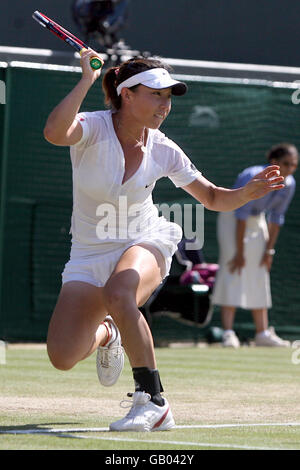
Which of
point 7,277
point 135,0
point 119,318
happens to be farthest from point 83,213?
point 135,0

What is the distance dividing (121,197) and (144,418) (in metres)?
1.21

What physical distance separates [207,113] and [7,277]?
3202mm

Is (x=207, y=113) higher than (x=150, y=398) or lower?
higher

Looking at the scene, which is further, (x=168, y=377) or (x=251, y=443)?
(x=168, y=377)

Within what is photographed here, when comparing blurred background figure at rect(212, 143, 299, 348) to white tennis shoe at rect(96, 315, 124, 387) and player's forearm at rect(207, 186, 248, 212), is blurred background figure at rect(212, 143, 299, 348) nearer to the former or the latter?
white tennis shoe at rect(96, 315, 124, 387)

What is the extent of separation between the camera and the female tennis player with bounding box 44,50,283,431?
618 cm

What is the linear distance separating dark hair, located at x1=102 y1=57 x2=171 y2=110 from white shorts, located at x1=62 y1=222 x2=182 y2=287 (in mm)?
746

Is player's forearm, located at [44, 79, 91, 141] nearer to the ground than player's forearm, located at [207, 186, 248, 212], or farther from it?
farther from it

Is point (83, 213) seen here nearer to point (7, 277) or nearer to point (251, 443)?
point (251, 443)

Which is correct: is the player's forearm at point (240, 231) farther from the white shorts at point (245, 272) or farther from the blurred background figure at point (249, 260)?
the white shorts at point (245, 272)

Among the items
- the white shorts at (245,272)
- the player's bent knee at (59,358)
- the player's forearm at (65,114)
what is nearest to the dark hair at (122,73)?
the player's forearm at (65,114)

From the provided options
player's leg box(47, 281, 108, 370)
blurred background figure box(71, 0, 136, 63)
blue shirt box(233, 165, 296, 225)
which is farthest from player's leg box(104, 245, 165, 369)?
blurred background figure box(71, 0, 136, 63)

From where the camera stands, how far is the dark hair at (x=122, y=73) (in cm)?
630

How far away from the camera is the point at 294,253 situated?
1446 centimetres
